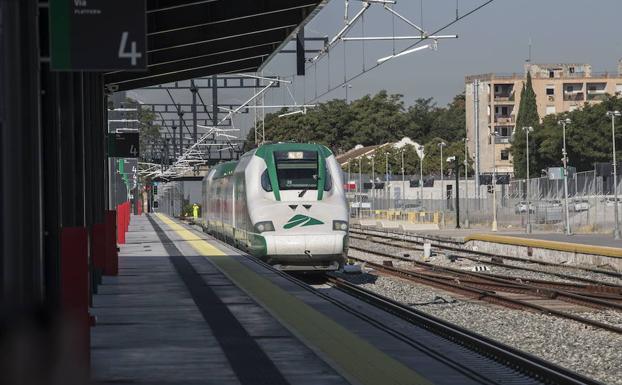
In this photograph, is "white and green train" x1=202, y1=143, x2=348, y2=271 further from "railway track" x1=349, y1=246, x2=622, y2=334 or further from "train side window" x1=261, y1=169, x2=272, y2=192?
"railway track" x1=349, y1=246, x2=622, y2=334

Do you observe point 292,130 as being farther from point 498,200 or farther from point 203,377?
point 203,377

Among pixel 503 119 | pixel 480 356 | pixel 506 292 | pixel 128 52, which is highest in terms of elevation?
pixel 503 119

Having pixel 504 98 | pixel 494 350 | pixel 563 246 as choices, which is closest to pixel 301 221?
pixel 494 350

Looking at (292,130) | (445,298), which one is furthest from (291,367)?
(292,130)

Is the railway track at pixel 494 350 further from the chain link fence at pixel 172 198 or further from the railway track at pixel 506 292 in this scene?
the chain link fence at pixel 172 198

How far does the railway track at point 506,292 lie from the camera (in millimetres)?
20703

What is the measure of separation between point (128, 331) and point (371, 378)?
473 centimetres

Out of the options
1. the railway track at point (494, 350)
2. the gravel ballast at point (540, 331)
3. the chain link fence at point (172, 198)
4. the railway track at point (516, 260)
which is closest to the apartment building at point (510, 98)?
the chain link fence at point (172, 198)

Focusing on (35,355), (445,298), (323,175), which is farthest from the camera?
(323,175)

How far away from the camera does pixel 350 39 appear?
96.0 feet

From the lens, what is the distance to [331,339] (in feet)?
43.9

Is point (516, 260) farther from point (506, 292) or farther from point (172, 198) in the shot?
point (172, 198)

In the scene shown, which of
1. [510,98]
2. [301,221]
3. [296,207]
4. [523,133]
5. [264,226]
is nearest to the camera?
[301,221]

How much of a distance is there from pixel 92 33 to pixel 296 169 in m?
17.4
